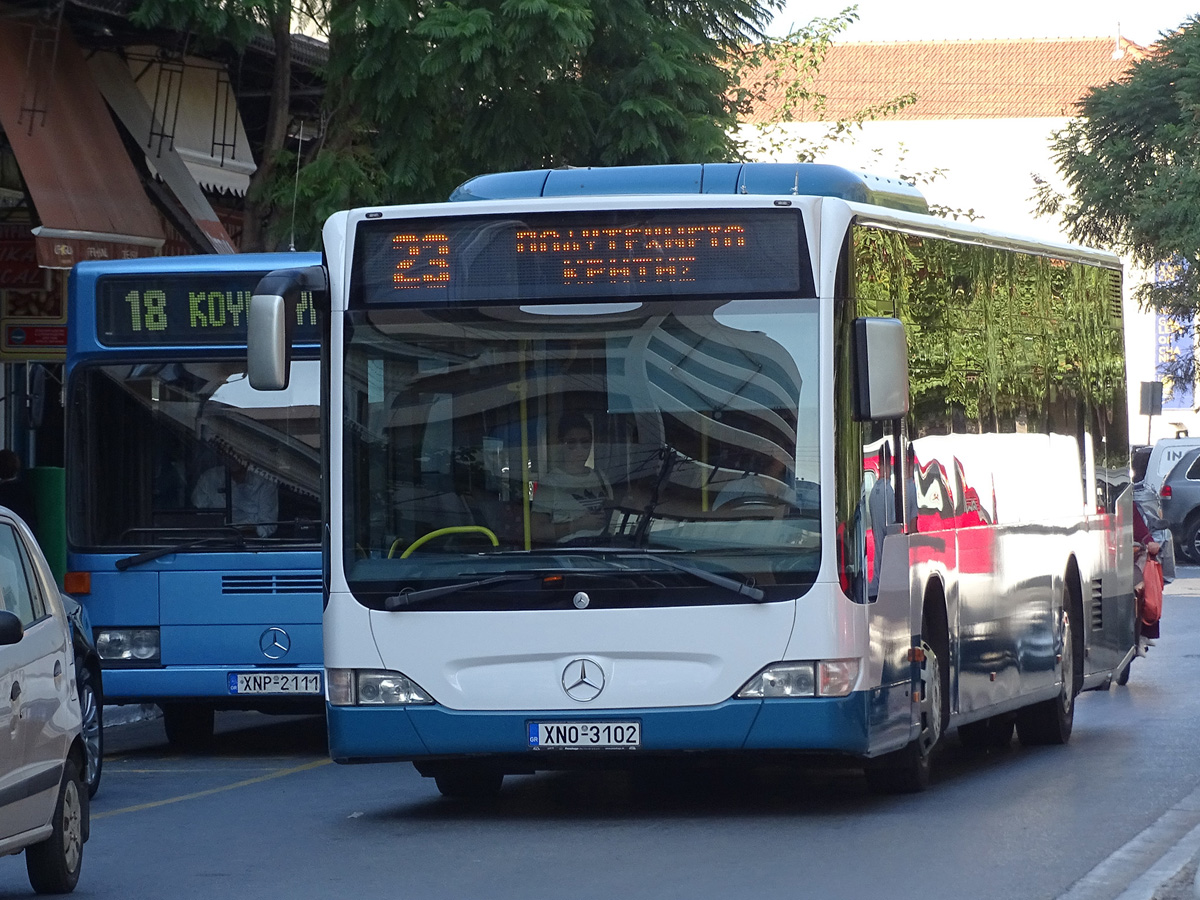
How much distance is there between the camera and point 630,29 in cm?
1959

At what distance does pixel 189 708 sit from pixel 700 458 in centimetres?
614

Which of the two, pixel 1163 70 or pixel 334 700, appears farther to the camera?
pixel 1163 70

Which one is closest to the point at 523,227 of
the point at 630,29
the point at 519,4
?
the point at 519,4

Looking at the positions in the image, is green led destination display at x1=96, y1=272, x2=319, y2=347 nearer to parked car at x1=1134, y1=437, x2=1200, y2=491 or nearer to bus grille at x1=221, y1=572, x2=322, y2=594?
bus grille at x1=221, y1=572, x2=322, y2=594

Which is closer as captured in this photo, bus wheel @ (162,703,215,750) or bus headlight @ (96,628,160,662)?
bus headlight @ (96,628,160,662)

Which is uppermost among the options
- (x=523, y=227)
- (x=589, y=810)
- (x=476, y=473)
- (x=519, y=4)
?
(x=519, y=4)

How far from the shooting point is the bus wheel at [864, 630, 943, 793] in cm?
1069

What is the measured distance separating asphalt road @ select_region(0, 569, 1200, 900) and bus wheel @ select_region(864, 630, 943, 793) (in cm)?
12

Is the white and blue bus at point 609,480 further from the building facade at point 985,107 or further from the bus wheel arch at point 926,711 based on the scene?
the building facade at point 985,107

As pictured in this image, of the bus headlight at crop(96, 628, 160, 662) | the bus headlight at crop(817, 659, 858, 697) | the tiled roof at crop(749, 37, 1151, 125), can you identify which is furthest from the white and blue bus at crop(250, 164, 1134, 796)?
the tiled roof at crop(749, 37, 1151, 125)

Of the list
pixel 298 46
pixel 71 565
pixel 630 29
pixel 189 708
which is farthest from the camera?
pixel 298 46

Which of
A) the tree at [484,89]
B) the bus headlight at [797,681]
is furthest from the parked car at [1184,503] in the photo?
the bus headlight at [797,681]

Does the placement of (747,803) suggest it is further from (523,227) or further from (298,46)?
(298,46)

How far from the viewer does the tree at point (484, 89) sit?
1830 centimetres
